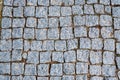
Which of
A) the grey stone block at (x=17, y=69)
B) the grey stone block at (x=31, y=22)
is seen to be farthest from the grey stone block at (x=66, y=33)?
the grey stone block at (x=17, y=69)

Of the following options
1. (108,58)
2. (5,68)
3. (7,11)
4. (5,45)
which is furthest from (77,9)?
(5,68)

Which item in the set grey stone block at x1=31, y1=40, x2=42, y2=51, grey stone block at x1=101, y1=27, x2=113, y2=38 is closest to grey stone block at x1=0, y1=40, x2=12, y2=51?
grey stone block at x1=31, y1=40, x2=42, y2=51

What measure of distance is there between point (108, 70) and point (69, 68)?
0.63 m

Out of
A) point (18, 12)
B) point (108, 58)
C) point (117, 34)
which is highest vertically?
point (18, 12)

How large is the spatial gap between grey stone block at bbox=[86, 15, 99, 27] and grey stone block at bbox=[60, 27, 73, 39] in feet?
1.02

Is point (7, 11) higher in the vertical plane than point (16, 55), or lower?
higher

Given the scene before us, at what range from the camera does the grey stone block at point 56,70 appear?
5156 mm

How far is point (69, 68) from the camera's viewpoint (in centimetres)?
516

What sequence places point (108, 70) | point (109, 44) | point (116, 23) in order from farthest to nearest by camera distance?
point (116, 23) → point (109, 44) → point (108, 70)

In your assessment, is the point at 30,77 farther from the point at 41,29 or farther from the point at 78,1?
the point at 78,1

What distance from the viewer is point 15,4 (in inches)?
218

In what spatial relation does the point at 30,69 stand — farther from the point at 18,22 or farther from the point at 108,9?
the point at 108,9

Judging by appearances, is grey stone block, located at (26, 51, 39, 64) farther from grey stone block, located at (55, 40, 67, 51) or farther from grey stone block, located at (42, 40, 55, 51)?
grey stone block, located at (55, 40, 67, 51)

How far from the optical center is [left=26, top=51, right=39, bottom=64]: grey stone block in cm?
523
